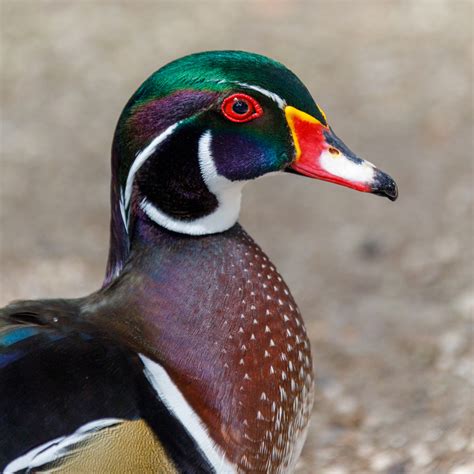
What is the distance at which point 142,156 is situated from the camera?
245 cm

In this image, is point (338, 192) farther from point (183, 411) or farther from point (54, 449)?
point (54, 449)

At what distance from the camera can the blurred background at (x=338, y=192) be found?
3.76m

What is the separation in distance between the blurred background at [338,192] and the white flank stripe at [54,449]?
1309 mm

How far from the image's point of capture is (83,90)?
255 inches

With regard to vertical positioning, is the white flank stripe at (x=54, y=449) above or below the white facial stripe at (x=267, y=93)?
below

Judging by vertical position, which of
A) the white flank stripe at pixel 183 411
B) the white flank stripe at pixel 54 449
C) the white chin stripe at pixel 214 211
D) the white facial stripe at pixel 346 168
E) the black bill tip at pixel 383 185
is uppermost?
the white chin stripe at pixel 214 211

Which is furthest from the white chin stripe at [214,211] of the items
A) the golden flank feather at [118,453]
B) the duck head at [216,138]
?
the golden flank feather at [118,453]

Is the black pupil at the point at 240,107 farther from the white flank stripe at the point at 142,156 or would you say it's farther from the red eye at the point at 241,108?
the white flank stripe at the point at 142,156

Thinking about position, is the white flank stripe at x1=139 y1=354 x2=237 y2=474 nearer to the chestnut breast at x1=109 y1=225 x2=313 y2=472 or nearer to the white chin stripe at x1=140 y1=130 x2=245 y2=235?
the chestnut breast at x1=109 y1=225 x2=313 y2=472

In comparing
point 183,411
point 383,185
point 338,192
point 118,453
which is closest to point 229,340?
Answer: point 183,411

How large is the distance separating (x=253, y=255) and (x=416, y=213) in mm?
2653

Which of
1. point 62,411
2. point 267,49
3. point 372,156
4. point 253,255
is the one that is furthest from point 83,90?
point 62,411

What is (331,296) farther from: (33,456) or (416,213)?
(33,456)

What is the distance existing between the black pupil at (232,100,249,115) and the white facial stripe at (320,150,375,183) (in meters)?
0.22
